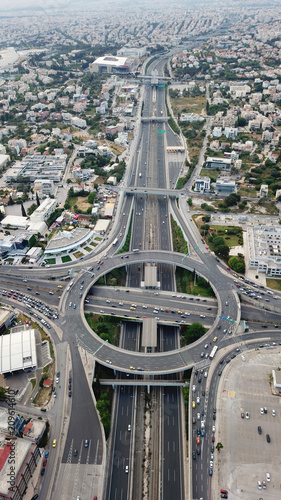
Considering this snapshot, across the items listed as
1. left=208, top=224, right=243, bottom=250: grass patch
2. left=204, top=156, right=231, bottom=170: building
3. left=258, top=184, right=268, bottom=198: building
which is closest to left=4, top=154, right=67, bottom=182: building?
left=204, top=156, right=231, bottom=170: building

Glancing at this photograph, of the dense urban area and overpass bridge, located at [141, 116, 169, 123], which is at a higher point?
overpass bridge, located at [141, 116, 169, 123]

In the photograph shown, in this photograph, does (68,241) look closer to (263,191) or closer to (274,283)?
(274,283)

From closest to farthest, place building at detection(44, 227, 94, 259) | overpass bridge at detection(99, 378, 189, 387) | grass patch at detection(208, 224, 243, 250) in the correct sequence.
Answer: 1. overpass bridge at detection(99, 378, 189, 387)
2. building at detection(44, 227, 94, 259)
3. grass patch at detection(208, 224, 243, 250)

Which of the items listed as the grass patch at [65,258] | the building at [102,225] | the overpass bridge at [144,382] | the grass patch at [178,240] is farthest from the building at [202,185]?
the overpass bridge at [144,382]

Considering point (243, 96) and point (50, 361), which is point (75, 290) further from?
point (243, 96)

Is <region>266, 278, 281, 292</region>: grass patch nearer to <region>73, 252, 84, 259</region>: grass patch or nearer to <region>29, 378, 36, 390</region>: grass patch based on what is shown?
<region>73, 252, 84, 259</region>: grass patch

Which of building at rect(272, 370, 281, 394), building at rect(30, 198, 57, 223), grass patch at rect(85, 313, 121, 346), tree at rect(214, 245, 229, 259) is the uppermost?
building at rect(30, 198, 57, 223)

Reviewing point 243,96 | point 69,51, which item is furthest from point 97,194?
point 69,51
